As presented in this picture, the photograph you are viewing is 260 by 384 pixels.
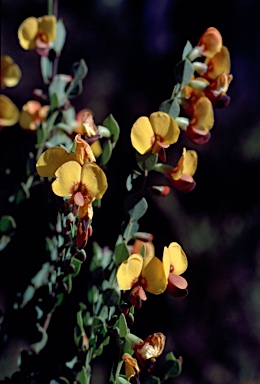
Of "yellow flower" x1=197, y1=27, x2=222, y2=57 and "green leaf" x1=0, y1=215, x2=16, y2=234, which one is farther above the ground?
"yellow flower" x1=197, y1=27, x2=222, y2=57

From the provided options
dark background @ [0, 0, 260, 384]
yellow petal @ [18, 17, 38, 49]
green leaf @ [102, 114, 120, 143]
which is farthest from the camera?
dark background @ [0, 0, 260, 384]

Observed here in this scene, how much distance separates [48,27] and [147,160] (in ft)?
0.80

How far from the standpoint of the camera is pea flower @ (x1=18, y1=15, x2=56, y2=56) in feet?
2.25

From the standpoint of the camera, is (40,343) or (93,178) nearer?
(93,178)

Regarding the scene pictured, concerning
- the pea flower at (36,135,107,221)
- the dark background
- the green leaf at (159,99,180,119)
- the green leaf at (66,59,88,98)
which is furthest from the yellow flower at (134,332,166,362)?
the dark background

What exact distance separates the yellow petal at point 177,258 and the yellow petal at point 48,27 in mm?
330

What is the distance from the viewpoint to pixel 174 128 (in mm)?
558

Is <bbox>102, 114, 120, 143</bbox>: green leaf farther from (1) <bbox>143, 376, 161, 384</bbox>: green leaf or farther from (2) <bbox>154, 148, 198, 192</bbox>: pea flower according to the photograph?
(1) <bbox>143, 376, 161, 384</bbox>: green leaf

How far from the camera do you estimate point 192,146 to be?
3.57 feet

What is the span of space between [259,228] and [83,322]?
544mm

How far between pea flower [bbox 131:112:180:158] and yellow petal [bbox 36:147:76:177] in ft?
0.28

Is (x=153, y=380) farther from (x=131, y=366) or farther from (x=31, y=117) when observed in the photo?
(x=31, y=117)

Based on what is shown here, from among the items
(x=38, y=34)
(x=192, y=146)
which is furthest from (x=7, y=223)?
(x=192, y=146)

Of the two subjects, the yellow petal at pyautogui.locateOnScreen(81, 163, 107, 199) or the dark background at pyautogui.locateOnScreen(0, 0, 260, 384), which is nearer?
the yellow petal at pyautogui.locateOnScreen(81, 163, 107, 199)
